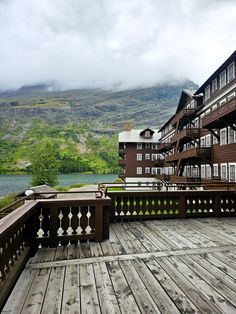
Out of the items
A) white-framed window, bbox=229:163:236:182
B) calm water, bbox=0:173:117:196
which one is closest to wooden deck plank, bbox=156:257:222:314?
white-framed window, bbox=229:163:236:182

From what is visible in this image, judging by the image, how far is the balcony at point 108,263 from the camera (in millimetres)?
2443

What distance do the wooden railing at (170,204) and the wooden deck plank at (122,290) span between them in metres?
2.79

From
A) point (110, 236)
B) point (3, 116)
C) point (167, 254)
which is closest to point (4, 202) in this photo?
point (110, 236)

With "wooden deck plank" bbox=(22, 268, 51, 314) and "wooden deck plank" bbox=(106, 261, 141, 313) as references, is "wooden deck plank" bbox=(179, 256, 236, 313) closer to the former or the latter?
"wooden deck plank" bbox=(106, 261, 141, 313)

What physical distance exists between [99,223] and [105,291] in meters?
1.88

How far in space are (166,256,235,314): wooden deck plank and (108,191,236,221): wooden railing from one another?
2.66m

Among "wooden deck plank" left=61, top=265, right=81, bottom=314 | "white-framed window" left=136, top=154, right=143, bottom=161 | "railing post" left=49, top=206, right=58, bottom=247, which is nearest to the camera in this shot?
"wooden deck plank" left=61, top=265, right=81, bottom=314

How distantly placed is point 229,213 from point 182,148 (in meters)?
21.8

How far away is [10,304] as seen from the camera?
242 cm

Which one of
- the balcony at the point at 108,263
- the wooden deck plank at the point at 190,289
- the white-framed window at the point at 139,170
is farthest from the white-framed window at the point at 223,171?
the white-framed window at the point at 139,170

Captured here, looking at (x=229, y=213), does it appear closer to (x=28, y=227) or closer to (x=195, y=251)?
(x=195, y=251)

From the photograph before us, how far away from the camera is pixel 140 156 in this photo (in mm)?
39000

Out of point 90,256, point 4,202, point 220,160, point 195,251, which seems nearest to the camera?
point 90,256

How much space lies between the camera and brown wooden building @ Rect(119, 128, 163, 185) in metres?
38.6
